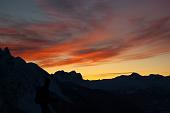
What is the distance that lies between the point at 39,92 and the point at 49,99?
1.28 feet

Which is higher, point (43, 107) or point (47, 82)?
point (47, 82)

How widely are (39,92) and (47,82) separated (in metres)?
0.46

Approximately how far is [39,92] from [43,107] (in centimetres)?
47

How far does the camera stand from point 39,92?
430 inches

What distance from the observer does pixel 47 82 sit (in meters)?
10.7

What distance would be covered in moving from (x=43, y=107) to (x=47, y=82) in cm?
75

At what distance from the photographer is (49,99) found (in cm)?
1079

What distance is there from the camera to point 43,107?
10.8m
